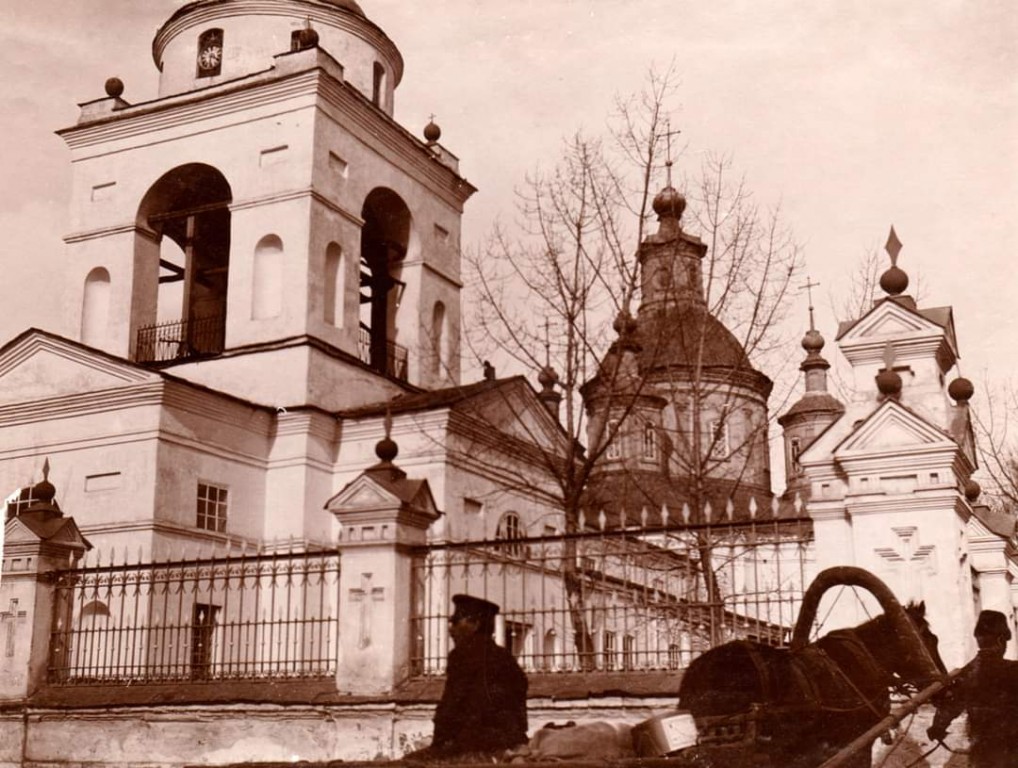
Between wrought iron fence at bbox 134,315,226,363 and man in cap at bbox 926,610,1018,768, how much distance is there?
19557 mm

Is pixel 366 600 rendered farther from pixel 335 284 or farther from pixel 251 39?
pixel 251 39

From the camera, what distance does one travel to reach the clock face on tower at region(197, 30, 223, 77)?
87.5 feet

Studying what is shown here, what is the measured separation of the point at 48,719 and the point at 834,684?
7747 mm

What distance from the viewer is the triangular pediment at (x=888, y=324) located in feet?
30.6

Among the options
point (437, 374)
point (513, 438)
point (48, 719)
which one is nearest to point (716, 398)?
point (437, 374)

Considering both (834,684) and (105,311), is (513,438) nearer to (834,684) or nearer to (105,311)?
(105,311)

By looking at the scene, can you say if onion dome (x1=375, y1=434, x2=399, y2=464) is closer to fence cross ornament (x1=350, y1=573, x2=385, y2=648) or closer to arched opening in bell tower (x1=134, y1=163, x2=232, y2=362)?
fence cross ornament (x1=350, y1=573, x2=385, y2=648)

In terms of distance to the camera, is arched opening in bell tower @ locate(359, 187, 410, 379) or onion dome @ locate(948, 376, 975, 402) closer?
onion dome @ locate(948, 376, 975, 402)

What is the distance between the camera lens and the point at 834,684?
672 centimetres

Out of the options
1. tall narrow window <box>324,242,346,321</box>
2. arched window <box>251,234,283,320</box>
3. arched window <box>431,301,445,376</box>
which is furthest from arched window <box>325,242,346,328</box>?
arched window <box>431,301,445,376</box>

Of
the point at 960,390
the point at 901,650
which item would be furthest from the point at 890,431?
the point at 901,650

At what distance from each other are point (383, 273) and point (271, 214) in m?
3.81

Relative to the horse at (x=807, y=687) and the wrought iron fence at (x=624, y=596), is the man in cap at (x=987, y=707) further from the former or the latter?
the wrought iron fence at (x=624, y=596)

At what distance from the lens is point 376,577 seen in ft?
33.2
